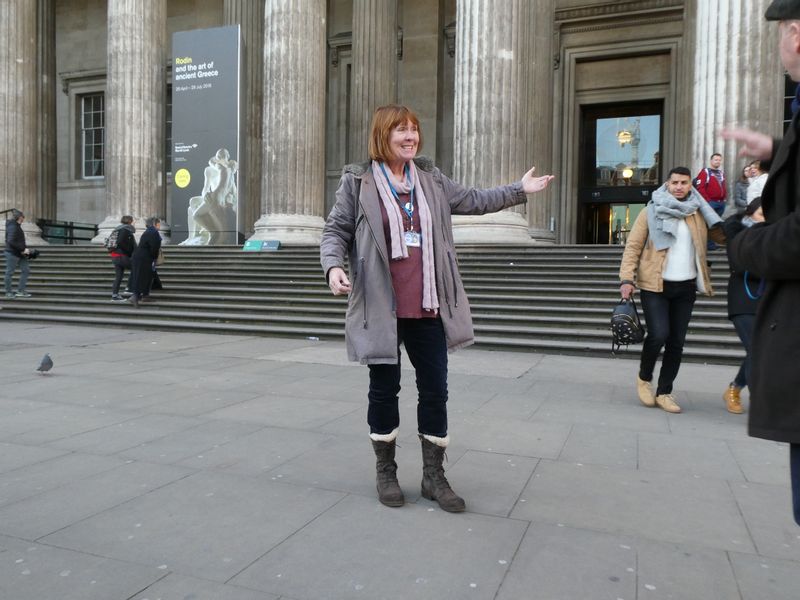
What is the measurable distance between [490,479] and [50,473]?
2.33 metres

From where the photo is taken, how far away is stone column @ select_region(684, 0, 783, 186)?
11570mm

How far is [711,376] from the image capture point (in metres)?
7.12

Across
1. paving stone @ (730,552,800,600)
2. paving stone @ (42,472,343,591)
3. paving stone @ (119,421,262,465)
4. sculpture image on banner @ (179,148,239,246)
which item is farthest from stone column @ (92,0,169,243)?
paving stone @ (730,552,800,600)

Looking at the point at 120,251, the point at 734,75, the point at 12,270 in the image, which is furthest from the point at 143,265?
the point at 734,75

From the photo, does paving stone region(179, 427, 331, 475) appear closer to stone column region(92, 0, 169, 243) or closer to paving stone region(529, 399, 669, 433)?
paving stone region(529, 399, 669, 433)

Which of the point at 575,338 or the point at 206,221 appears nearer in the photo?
the point at 575,338

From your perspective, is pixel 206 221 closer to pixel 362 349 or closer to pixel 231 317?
pixel 231 317

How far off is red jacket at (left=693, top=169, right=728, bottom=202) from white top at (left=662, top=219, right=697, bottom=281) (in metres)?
6.62

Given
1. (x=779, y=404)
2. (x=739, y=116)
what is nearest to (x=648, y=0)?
(x=739, y=116)

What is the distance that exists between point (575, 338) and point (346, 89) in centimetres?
1555

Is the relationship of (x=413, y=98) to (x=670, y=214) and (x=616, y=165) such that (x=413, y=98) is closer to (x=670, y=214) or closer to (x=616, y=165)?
(x=616, y=165)

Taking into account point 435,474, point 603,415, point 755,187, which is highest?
point 755,187

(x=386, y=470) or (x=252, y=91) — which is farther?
(x=252, y=91)

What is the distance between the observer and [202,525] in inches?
114
